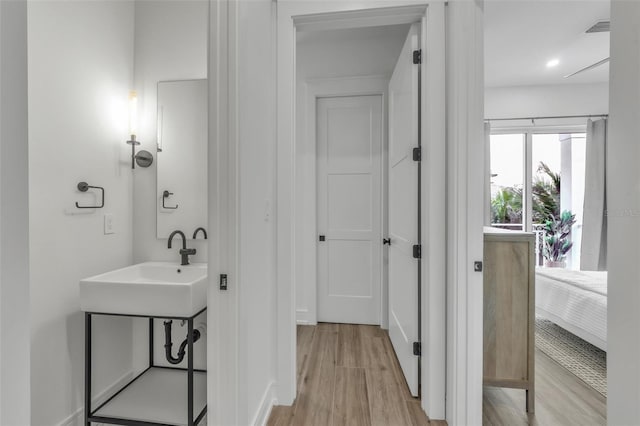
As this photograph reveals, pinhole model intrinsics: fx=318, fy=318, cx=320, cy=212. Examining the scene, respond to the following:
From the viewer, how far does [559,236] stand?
13.4 feet

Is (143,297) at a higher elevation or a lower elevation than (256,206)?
lower

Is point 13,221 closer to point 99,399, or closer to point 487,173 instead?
point 99,399

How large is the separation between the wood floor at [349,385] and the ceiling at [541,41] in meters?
2.82

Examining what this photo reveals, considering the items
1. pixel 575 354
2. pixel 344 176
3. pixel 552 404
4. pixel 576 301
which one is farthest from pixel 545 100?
pixel 552 404

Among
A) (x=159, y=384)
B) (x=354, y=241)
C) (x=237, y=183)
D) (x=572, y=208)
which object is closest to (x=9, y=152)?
(x=237, y=183)

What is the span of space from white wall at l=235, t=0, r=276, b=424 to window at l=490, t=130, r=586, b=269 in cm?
340

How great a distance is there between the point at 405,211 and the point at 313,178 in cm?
121

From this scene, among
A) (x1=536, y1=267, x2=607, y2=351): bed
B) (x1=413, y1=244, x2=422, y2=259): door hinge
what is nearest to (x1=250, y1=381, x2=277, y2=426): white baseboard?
(x1=413, y1=244, x2=422, y2=259): door hinge

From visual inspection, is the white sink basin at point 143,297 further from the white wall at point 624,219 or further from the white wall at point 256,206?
the white wall at point 624,219

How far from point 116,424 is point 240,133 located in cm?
155

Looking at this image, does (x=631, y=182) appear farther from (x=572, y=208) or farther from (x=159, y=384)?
(x=572, y=208)

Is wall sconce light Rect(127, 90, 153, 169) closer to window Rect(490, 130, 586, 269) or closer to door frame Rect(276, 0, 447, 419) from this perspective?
door frame Rect(276, 0, 447, 419)

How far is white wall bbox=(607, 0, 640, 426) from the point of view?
522mm

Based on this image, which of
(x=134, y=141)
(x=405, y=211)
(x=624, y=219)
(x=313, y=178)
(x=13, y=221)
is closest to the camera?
(x=13, y=221)
